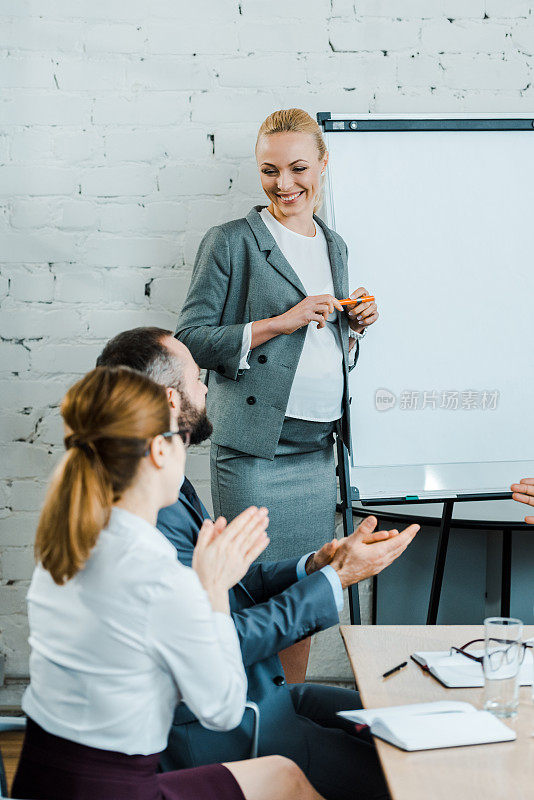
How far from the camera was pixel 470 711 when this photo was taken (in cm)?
103

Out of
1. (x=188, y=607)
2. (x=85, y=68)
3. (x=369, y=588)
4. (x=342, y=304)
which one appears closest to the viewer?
(x=188, y=607)

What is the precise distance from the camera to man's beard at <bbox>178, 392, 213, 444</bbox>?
145cm

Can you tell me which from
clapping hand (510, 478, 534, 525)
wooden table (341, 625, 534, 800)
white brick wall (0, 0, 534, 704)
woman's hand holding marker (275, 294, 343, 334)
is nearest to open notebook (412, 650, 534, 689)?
wooden table (341, 625, 534, 800)

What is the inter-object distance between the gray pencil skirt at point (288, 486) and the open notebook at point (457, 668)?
83 centimetres

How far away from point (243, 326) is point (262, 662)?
34.5 inches

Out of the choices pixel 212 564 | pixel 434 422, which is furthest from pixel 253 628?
pixel 434 422

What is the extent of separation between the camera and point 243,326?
78.3 inches

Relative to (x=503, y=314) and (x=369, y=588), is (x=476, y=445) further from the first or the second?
(x=369, y=588)

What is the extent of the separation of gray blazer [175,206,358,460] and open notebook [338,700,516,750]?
3.41 ft

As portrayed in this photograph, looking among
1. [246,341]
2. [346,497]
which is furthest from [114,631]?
[346,497]

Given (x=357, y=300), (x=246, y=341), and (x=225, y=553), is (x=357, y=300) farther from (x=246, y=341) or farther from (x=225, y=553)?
(x=225, y=553)

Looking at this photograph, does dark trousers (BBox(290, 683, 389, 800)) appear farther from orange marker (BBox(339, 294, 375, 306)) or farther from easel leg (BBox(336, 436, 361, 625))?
orange marker (BBox(339, 294, 375, 306))

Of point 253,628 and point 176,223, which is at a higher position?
point 176,223

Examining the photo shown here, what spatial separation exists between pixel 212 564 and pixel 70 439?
252mm
